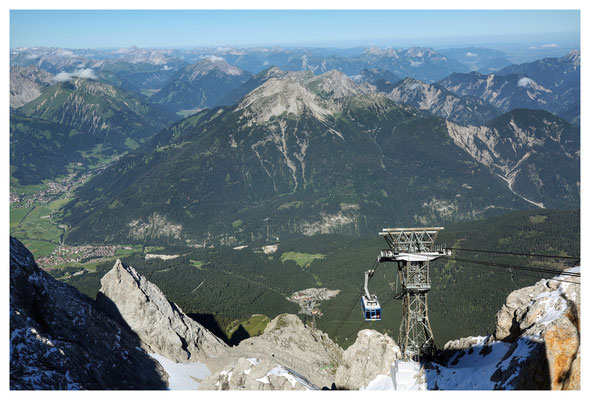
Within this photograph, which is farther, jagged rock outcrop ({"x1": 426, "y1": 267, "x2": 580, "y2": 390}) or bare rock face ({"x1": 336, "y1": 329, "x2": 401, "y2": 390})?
bare rock face ({"x1": 336, "y1": 329, "x2": 401, "y2": 390})

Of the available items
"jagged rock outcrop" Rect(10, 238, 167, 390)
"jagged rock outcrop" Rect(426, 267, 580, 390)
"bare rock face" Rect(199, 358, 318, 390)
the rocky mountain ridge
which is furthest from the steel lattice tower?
"jagged rock outcrop" Rect(10, 238, 167, 390)

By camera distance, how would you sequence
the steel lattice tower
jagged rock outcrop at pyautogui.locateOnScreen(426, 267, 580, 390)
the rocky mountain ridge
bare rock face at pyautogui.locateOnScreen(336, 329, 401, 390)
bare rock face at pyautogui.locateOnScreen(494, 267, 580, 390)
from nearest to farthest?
bare rock face at pyautogui.locateOnScreen(494, 267, 580, 390) → jagged rock outcrop at pyautogui.locateOnScreen(426, 267, 580, 390) → the rocky mountain ridge → the steel lattice tower → bare rock face at pyautogui.locateOnScreen(336, 329, 401, 390)

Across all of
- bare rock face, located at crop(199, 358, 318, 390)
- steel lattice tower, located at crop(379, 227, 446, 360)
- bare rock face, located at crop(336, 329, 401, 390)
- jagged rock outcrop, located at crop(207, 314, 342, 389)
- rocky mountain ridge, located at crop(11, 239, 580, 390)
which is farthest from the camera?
jagged rock outcrop, located at crop(207, 314, 342, 389)

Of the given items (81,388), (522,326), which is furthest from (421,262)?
(81,388)

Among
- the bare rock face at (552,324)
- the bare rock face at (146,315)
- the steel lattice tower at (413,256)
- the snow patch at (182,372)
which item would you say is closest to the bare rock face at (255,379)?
the snow patch at (182,372)

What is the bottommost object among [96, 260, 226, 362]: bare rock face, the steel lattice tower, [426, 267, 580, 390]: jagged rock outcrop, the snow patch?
the snow patch

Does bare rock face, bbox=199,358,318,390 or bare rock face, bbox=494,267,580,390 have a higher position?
bare rock face, bbox=494,267,580,390

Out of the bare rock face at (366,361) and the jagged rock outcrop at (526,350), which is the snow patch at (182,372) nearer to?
the bare rock face at (366,361)

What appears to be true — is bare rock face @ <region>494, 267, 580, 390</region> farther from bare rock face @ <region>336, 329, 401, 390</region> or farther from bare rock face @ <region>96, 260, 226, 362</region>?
bare rock face @ <region>96, 260, 226, 362</region>
